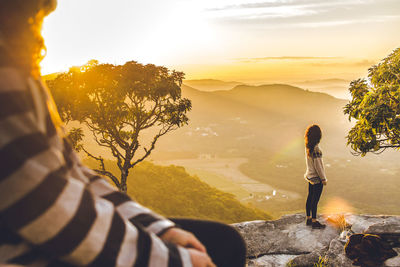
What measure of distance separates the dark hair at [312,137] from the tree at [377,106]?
94 cm

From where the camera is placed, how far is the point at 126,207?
1271 millimetres

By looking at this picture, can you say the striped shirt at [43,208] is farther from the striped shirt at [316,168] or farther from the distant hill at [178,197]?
the distant hill at [178,197]

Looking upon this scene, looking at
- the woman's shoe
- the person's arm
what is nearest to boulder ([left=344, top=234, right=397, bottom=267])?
the person's arm

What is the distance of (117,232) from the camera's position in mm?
932

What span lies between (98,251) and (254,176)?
135 m

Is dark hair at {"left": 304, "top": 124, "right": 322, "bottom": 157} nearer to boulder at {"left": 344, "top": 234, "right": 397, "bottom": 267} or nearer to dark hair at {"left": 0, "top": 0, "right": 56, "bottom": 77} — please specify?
boulder at {"left": 344, "top": 234, "right": 397, "bottom": 267}

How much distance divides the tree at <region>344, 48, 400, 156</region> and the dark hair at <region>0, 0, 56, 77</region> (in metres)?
6.70

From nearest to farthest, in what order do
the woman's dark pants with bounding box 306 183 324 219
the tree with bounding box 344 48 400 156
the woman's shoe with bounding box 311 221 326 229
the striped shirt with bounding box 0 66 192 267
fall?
the striped shirt with bounding box 0 66 192 267 → the tree with bounding box 344 48 400 156 → the woman's dark pants with bounding box 306 183 324 219 → the woman's shoe with bounding box 311 221 326 229

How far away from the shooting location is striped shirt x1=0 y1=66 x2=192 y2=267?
775mm

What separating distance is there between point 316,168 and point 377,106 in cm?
175

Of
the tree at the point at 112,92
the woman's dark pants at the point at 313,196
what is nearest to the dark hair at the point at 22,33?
the woman's dark pants at the point at 313,196

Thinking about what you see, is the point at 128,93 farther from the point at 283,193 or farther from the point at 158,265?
the point at 283,193

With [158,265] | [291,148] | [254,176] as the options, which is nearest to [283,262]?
[158,265]

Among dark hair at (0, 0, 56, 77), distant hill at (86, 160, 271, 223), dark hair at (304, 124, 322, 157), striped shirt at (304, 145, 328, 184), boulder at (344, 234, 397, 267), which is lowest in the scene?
distant hill at (86, 160, 271, 223)
